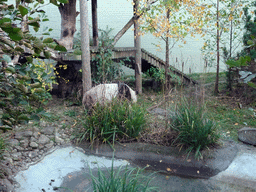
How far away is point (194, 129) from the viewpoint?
4062mm

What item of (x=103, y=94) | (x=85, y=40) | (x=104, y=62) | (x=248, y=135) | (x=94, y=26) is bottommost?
(x=248, y=135)

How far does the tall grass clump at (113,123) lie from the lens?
434cm

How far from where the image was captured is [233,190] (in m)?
3.34

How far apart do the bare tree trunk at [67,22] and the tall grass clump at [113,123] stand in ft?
10.4

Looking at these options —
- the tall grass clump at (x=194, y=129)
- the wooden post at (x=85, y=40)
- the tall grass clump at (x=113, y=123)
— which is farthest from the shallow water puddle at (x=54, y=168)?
the wooden post at (x=85, y=40)

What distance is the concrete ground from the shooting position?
3.42 metres

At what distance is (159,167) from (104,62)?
372 centimetres

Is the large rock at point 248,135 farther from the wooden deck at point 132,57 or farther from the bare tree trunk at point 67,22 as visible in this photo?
the bare tree trunk at point 67,22

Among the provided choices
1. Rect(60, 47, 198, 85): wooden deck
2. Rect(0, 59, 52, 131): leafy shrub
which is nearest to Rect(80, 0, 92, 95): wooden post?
Rect(60, 47, 198, 85): wooden deck

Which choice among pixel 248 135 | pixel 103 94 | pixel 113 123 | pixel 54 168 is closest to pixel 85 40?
pixel 103 94

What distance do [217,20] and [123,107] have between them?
4561mm

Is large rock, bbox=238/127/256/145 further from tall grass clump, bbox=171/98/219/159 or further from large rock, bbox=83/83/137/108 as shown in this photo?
large rock, bbox=83/83/137/108

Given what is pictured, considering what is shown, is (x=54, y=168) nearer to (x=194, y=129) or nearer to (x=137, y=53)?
(x=194, y=129)

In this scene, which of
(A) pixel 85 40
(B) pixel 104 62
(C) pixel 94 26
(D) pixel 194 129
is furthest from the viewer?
(C) pixel 94 26
